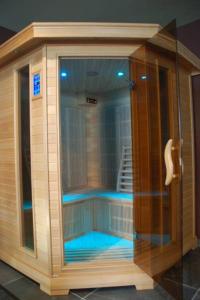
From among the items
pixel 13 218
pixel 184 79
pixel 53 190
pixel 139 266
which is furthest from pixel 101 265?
pixel 184 79

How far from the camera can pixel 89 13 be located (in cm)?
257

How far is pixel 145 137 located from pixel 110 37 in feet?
2.73

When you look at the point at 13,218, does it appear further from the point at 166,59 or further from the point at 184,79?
the point at 184,79

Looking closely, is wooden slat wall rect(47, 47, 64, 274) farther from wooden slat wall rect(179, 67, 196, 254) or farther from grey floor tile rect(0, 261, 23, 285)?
wooden slat wall rect(179, 67, 196, 254)

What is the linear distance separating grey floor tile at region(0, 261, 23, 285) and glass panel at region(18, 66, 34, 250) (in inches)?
10.6

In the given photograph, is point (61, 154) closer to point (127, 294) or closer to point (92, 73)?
point (127, 294)

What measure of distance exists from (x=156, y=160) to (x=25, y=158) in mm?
1171

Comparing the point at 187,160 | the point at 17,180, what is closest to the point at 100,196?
the point at 187,160

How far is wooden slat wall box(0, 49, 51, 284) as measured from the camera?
1.91 m

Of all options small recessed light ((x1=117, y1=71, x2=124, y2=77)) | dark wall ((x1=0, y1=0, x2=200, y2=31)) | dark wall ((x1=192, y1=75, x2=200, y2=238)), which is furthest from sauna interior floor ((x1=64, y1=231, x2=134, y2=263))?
→ dark wall ((x1=0, y1=0, x2=200, y2=31))

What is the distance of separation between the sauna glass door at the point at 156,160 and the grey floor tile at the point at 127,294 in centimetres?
9

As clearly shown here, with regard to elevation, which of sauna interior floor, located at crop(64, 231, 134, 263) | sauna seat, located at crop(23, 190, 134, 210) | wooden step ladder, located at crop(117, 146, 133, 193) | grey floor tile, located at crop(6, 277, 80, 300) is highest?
wooden step ladder, located at crop(117, 146, 133, 193)

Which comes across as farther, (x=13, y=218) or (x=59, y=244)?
(x=13, y=218)

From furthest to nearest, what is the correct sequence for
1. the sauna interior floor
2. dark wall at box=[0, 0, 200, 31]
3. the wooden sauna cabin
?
dark wall at box=[0, 0, 200, 31] < the sauna interior floor < the wooden sauna cabin
